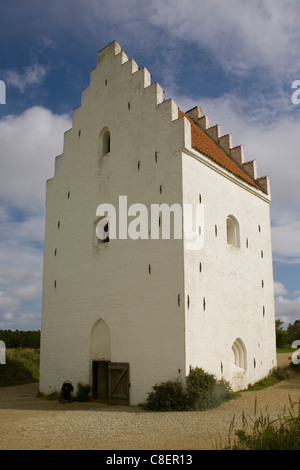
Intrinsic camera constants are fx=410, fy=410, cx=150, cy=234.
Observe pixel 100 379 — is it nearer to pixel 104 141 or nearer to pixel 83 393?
pixel 83 393

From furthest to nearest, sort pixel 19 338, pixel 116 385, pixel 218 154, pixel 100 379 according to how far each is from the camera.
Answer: pixel 19 338
pixel 218 154
pixel 100 379
pixel 116 385

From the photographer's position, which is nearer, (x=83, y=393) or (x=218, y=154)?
(x=83, y=393)

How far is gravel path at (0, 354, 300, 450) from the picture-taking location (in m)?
8.33

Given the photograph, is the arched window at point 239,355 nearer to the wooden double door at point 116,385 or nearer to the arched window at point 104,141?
the wooden double door at point 116,385

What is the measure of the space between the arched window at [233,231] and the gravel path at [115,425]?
5865 millimetres

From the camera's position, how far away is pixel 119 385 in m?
13.6

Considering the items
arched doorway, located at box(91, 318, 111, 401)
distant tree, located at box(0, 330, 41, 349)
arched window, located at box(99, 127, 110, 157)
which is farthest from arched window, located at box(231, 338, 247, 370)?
distant tree, located at box(0, 330, 41, 349)

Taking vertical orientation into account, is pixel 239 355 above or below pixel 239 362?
above

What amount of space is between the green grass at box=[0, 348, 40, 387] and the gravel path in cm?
933

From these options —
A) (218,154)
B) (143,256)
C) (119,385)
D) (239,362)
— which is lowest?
(119,385)

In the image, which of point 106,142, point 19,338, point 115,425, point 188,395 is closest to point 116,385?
point 188,395

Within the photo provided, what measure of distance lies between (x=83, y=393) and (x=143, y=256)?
5.43 m
